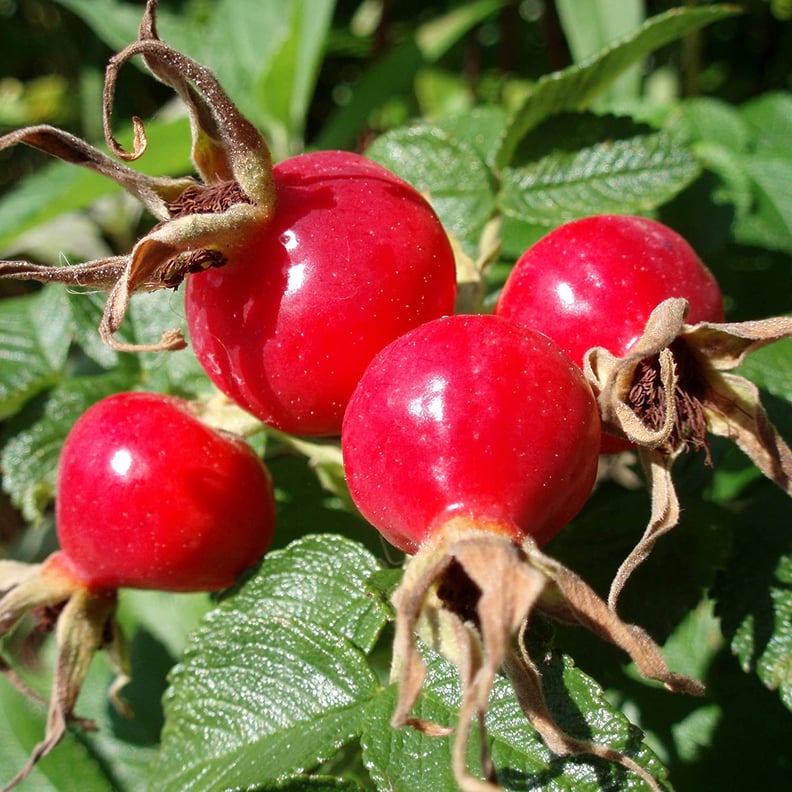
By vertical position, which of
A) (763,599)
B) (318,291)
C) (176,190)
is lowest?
(763,599)

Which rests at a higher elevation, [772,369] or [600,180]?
[600,180]

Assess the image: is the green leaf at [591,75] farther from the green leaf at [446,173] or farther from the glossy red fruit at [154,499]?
the glossy red fruit at [154,499]

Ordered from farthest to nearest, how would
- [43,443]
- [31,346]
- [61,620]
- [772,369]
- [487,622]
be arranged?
[31,346]
[43,443]
[772,369]
[61,620]
[487,622]

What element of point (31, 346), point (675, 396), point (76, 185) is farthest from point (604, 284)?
point (76, 185)

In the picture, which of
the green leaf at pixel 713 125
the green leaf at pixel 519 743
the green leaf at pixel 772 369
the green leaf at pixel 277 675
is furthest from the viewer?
the green leaf at pixel 713 125

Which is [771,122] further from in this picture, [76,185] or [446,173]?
[76,185]

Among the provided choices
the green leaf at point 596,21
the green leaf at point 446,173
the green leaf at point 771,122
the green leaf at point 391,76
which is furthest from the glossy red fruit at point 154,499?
the green leaf at point 596,21
